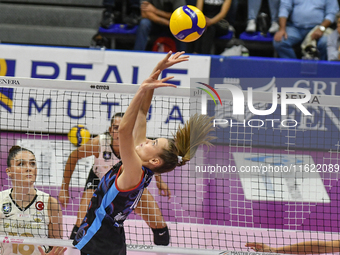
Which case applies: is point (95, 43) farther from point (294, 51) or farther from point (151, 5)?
point (294, 51)

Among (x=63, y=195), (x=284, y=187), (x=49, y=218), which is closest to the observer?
(x=49, y=218)

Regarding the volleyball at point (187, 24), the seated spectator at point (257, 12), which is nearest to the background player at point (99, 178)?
the volleyball at point (187, 24)

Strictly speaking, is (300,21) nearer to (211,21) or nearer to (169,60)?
(211,21)

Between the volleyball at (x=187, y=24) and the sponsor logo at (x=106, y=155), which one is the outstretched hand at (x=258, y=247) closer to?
the sponsor logo at (x=106, y=155)

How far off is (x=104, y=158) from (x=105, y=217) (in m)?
1.96

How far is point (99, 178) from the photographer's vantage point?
523 cm

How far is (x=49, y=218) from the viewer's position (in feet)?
14.5

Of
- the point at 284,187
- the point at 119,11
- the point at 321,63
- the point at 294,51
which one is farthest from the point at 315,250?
the point at 119,11

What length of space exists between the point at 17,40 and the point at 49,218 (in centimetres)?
655

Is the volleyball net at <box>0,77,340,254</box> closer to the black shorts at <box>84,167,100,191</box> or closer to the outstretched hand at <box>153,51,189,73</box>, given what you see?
the black shorts at <box>84,167,100,191</box>

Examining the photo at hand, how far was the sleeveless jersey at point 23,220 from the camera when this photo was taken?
14.4 feet

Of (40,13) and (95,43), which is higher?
(40,13)

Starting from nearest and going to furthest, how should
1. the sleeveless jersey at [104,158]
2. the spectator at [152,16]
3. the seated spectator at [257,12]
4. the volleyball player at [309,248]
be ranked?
1. the volleyball player at [309,248]
2. the sleeveless jersey at [104,158]
3. the spectator at [152,16]
4. the seated spectator at [257,12]

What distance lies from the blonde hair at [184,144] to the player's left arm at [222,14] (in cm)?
549
